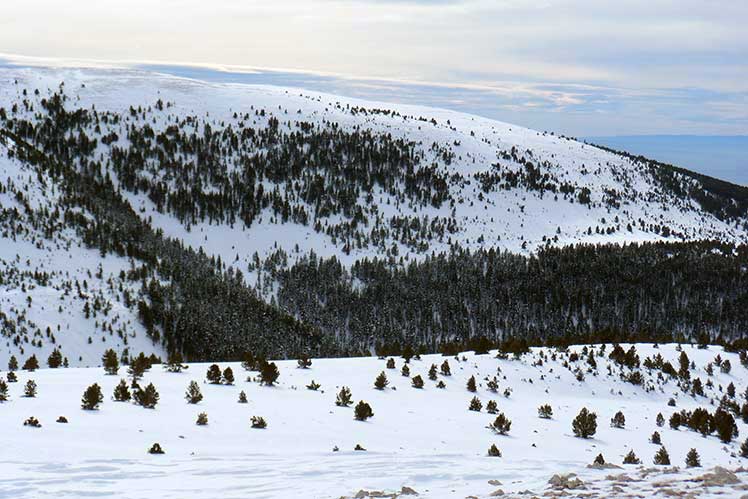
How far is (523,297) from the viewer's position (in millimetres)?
144625

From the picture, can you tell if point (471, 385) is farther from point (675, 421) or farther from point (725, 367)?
point (725, 367)

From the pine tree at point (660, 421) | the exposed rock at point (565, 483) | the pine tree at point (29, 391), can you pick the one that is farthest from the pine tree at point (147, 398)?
the pine tree at point (660, 421)

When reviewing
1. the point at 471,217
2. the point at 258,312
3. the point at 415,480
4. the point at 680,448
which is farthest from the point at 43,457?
the point at 471,217

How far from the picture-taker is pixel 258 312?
110812mm

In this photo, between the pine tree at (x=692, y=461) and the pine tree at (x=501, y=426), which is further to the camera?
the pine tree at (x=501, y=426)

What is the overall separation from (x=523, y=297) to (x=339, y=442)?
131546mm

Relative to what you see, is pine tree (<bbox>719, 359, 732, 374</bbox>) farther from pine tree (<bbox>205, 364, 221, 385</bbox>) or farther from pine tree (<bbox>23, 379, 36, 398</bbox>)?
pine tree (<bbox>23, 379, 36, 398</bbox>)

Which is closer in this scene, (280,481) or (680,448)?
(280,481)

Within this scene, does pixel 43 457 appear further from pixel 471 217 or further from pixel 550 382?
pixel 471 217

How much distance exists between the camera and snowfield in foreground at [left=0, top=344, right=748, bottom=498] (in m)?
13.5

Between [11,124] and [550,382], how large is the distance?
606 ft

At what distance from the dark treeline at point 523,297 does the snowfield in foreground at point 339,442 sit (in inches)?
4066

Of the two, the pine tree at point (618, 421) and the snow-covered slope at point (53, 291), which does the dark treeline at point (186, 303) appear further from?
the pine tree at point (618, 421)

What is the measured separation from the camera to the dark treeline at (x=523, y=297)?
5463 inches
